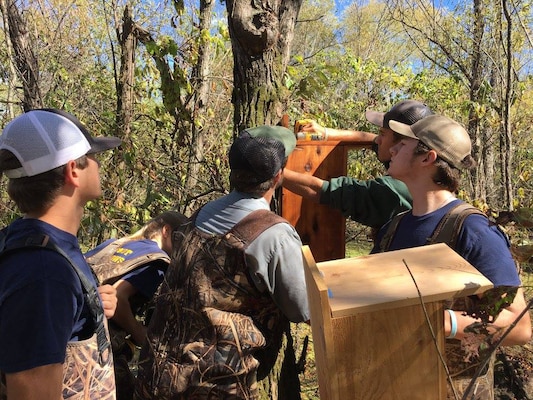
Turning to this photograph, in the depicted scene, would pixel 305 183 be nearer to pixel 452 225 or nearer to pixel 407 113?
pixel 407 113

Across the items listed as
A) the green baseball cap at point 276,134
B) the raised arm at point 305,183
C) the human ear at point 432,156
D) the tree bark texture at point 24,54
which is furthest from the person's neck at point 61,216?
the tree bark texture at point 24,54

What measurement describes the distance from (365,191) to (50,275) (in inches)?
64.7

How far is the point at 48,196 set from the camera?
65.2 inches

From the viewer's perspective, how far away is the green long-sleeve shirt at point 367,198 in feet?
8.33

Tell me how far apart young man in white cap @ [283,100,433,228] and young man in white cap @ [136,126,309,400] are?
43cm

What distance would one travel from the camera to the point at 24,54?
5316 millimetres

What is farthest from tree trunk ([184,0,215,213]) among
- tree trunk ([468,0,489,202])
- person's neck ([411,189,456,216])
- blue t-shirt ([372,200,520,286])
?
tree trunk ([468,0,489,202])

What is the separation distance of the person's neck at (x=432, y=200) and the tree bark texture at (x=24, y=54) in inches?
178

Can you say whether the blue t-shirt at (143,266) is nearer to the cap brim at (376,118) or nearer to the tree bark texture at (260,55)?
the tree bark texture at (260,55)

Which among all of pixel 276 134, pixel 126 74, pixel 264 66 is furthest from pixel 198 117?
pixel 276 134

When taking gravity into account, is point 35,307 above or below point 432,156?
below

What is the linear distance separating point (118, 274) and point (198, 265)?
0.62 meters

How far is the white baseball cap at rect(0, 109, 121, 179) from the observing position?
5.33 ft

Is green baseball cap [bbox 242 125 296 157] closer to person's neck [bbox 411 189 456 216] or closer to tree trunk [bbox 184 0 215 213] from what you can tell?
person's neck [bbox 411 189 456 216]
